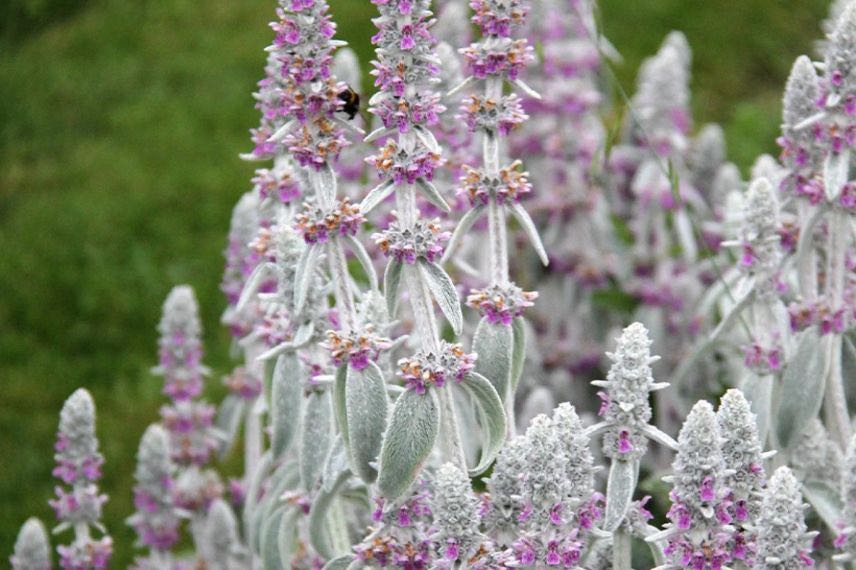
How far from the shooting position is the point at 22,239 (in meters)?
6.09

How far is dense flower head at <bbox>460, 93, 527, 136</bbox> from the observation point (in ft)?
7.84

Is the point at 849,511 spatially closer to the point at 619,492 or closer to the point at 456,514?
the point at 619,492

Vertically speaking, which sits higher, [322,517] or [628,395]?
[628,395]

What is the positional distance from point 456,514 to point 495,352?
1.23ft

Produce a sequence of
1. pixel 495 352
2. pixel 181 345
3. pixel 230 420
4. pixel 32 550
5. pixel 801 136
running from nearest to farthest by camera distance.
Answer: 1. pixel 495 352
2. pixel 801 136
3. pixel 32 550
4. pixel 181 345
5. pixel 230 420

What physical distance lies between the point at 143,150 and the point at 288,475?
4215 millimetres

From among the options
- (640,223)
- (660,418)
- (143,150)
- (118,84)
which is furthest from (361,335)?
(118,84)

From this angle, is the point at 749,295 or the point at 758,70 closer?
the point at 749,295

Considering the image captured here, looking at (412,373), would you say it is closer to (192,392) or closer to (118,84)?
(192,392)

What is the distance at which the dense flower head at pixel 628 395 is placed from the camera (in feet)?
7.13

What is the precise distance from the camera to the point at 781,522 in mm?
2027

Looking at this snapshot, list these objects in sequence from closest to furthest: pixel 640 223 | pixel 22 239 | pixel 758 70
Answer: pixel 640 223, pixel 22 239, pixel 758 70

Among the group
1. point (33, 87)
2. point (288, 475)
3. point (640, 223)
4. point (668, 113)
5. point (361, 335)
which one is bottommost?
point (288, 475)

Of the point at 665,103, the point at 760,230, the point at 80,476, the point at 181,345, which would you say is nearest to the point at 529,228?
the point at 760,230
